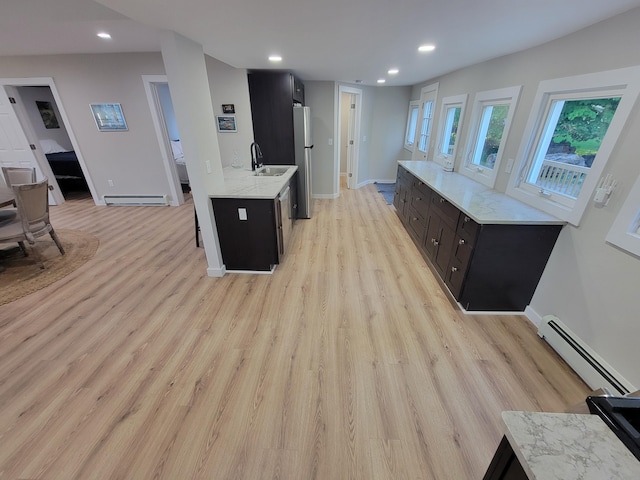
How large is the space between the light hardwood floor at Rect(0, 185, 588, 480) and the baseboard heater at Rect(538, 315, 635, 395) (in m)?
0.09

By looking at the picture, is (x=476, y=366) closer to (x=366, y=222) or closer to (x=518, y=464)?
(x=518, y=464)

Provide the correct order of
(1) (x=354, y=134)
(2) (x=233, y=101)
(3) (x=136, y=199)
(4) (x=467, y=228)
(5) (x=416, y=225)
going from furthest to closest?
1. (1) (x=354, y=134)
2. (3) (x=136, y=199)
3. (2) (x=233, y=101)
4. (5) (x=416, y=225)
5. (4) (x=467, y=228)

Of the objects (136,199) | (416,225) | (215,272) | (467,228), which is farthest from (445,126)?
(136,199)

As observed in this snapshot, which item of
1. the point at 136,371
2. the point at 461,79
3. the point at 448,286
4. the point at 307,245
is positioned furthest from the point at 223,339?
the point at 461,79

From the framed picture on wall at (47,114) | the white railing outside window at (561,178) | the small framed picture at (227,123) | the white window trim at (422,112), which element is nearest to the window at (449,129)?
the white window trim at (422,112)

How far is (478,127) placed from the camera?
3.27m

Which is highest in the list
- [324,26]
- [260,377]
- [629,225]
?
[324,26]

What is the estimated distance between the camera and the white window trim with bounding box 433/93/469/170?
3537mm

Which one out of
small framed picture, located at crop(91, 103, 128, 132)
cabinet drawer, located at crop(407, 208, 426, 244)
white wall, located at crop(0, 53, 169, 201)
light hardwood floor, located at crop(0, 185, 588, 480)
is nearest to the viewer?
light hardwood floor, located at crop(0, 185, 588, 480)

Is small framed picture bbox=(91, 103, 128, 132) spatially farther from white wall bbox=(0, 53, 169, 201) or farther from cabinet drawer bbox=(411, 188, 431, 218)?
cabinet drawer bbox=(411, 188, 431, 218)

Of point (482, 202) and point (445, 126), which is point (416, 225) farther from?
point (445, 126)

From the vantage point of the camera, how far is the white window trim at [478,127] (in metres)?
2.54

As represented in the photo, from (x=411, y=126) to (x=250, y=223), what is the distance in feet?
16.4

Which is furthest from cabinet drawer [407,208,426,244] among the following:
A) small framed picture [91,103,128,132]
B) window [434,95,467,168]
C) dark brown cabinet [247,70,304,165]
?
small framed picture [91,103,128,132]
